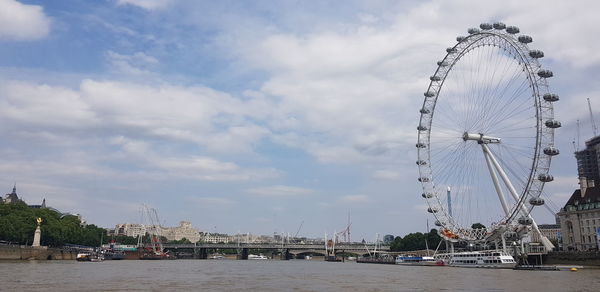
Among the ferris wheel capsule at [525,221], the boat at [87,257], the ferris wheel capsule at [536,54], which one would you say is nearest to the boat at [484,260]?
the ferris wheel capsule at [525,221]

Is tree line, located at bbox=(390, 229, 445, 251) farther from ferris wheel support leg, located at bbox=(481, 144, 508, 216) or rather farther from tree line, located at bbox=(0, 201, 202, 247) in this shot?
tree line, located at bbox=(0, 201, 202, 247)

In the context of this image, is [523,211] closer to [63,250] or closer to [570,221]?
[570,221]

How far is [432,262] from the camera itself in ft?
358

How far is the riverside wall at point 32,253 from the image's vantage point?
87.0 m

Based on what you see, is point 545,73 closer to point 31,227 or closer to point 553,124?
point 553,124

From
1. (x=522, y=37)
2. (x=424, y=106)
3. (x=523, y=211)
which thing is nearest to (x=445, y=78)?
(x=424, y=106)

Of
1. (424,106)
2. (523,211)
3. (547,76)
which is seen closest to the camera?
(547,76)

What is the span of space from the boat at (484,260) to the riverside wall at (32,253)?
255 feet

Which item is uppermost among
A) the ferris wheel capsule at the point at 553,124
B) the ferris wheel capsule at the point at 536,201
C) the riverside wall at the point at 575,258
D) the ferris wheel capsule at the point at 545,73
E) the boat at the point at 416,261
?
the ferris wheel capsule at the point at 545,73

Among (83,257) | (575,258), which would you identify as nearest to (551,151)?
(575,258)

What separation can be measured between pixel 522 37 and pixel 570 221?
4928 cm

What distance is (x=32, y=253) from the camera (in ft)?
314

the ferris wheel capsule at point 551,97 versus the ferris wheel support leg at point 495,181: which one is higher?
the ferris wheel capsule at point 551,97

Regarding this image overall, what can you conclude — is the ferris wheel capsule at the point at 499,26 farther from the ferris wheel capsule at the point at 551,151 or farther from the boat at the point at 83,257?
the boat at the point at 83,257
